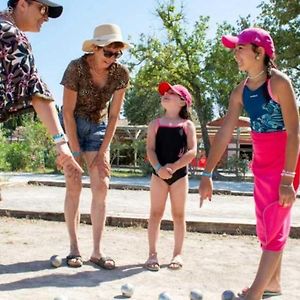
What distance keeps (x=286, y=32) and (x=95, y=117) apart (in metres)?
17.8

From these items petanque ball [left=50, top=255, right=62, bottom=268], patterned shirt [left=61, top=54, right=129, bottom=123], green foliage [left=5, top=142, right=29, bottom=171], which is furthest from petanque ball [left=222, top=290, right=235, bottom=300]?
green foliage [left=5, top=142, right=29, bottom=171]

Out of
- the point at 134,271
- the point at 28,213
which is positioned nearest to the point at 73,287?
the point at 134,271

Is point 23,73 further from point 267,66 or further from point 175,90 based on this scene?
point 175,90

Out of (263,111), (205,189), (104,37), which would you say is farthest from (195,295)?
(104,37)

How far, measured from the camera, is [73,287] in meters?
3.79

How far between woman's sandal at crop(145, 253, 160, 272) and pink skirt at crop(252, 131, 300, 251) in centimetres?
116

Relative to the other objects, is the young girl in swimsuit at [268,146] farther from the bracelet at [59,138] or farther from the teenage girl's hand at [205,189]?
the bracelet at [59,138]

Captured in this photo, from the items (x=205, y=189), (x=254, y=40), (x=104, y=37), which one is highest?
(x=104, y=37)

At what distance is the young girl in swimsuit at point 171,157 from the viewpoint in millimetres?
4605

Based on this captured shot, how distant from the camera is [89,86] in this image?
4.66 meters

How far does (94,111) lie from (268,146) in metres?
1.79

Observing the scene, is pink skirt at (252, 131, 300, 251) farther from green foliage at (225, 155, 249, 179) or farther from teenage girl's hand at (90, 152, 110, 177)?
green foliage at (225, 155, 249, 179)

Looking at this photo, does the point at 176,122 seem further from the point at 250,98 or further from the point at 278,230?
the point at 278,230

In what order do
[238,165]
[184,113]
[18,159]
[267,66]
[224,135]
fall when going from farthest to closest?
[18,159] < [238,165] < [184,113] < [224,135] < [267,66]
